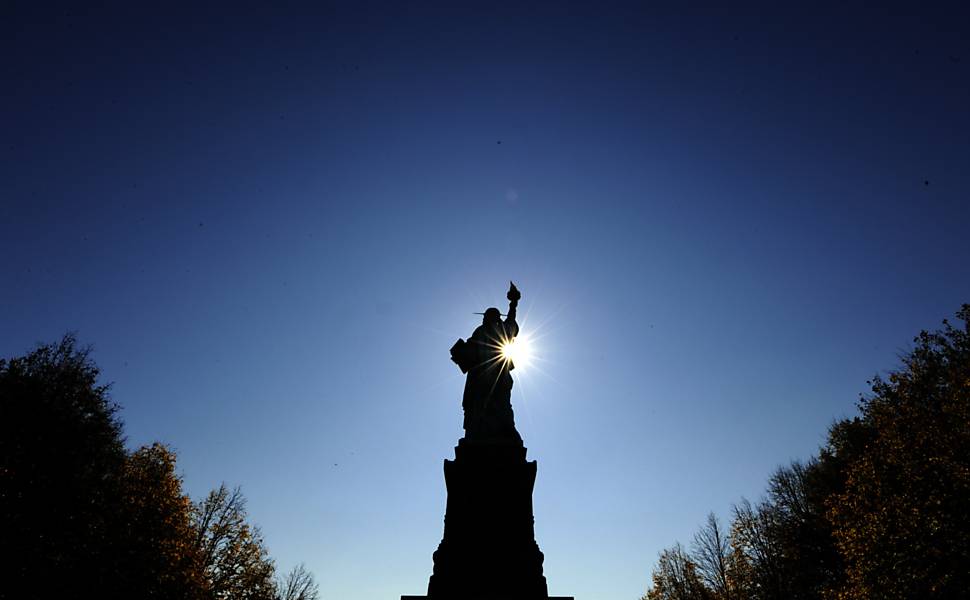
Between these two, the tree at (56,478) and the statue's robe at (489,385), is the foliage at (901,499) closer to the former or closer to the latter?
the statue's robe at (489,385)

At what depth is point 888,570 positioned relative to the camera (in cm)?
1620

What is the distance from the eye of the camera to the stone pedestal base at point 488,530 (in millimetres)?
10242

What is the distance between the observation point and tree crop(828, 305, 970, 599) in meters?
15.0

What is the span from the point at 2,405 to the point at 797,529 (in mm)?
34041

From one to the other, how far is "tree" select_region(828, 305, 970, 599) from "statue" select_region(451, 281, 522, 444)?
12.7m

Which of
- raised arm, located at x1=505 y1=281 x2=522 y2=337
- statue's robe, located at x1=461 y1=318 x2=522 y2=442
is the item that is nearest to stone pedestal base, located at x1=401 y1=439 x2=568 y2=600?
statue's robe, located at x1=461 y1=318 x2=522 y2=442

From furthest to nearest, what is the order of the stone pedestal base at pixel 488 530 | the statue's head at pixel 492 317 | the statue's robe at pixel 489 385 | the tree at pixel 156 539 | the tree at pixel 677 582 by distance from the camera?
the tree at pixel 677 582 < the tree at pixel 156 539 < the statue's head at pixel 492 317 < the statue's robe at pixel 489 385 < the stone pedestal base at pixel 488 530

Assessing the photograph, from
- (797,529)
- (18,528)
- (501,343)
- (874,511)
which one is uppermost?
(797,529)

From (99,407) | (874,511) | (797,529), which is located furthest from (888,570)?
(99,407)

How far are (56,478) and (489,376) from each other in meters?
14.0

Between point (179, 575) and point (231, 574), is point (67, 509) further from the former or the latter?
point (231, 574)

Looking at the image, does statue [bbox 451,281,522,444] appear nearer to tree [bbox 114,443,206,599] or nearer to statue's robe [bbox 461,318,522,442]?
statue's robe [bbox 461,318,522,442]

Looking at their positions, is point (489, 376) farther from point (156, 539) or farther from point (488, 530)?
point (156, 539)

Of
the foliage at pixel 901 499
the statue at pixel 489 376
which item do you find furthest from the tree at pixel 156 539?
the foliage at pixel 901 499
